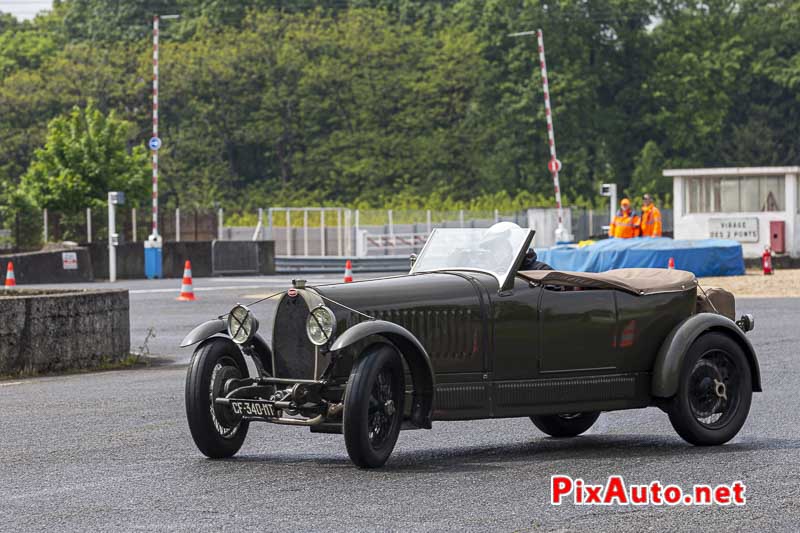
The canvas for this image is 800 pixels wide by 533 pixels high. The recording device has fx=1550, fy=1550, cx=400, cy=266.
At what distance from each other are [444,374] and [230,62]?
69837 millimetres

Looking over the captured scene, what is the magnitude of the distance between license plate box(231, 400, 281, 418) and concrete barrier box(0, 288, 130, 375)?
6.78m

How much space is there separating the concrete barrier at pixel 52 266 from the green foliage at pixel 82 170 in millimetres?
12143

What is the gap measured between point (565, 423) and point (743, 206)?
32.9 metres

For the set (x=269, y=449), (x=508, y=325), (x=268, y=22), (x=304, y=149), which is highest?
(x=268, y=22)

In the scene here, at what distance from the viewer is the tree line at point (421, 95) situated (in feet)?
255

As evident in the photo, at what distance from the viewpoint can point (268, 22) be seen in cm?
8131

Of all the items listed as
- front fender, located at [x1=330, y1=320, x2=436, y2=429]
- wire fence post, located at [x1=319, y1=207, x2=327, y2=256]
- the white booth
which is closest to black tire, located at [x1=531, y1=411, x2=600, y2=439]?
front fender, located at [x1=330, y1=320, x2=436, y2=429]

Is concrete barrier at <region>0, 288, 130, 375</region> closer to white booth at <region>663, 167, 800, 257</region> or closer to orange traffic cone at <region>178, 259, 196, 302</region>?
orange traffic cone at <region>178, 259, 196, 302</region>

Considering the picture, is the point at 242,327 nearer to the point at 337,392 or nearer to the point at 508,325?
the point at 337,392

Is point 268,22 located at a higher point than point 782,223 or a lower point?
higher

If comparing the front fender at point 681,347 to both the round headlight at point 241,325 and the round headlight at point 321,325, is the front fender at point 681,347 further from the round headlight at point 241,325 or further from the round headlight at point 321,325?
the round headlight at point 241,325

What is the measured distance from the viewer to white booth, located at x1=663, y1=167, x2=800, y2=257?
136 ft

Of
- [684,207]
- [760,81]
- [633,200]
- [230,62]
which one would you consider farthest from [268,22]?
[684,207]

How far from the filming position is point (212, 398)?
9477 mm
